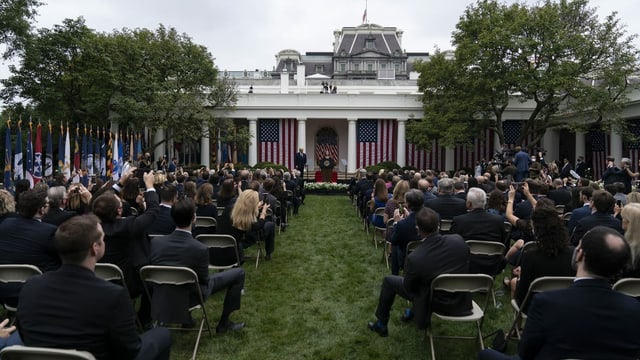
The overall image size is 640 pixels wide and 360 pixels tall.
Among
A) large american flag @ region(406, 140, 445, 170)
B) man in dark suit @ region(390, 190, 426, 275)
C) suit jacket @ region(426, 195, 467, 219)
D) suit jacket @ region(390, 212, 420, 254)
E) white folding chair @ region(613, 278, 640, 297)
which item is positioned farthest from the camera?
large american flag @ region(406, 140, 445, 170)

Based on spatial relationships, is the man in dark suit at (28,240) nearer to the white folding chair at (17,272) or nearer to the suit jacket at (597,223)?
the white folding chair at (17,272)

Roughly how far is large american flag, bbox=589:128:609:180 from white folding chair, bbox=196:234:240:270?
26958 millimetres

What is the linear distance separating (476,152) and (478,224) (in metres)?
26.6

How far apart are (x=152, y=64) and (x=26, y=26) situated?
710cm

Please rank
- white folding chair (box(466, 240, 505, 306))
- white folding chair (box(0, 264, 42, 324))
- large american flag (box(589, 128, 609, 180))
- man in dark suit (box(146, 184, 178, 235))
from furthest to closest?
large american flag (box(589, 128, 609, 180))
man in dark suit (box(146, 184, 178, 235))
white folding chair (box(466, 240, 505, 306))
white folding chair (box(0, 264, 42, 324))

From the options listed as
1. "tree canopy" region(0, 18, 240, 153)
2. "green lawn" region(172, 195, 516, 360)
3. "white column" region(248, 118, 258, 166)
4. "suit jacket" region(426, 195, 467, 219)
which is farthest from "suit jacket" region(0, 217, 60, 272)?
"white column" region(248, 118, 258, 166)

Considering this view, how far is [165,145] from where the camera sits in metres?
32.9

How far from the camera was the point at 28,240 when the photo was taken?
4445 mm

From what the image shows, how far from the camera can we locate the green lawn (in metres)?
4.77

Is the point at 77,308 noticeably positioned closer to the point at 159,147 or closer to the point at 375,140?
the point at 375,140

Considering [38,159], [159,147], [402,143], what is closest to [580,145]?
[402,143]

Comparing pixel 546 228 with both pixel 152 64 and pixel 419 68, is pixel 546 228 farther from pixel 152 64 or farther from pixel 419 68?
pixel 152 64

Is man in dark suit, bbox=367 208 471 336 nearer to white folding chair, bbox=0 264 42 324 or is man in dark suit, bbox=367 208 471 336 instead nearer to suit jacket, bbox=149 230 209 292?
suit jacket, bbox=149 230 209 292

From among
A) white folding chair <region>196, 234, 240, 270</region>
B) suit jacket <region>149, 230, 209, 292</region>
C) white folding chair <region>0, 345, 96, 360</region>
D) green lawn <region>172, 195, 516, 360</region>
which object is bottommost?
green lawn <region>172, 195, 516, 360</region>
